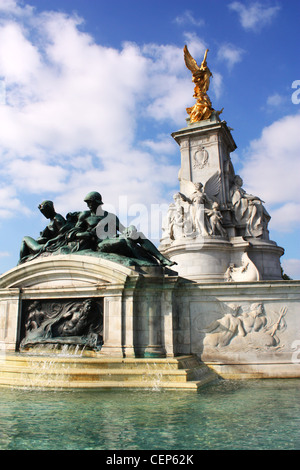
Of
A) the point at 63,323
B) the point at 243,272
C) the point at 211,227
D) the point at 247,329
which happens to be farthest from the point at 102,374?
the point at 211,227

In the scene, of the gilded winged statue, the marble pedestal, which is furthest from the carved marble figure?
the gilded winged statue

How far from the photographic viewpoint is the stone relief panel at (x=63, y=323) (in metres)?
9.63

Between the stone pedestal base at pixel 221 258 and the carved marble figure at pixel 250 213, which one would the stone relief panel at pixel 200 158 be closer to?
the carved marble figure at pixel 250 213

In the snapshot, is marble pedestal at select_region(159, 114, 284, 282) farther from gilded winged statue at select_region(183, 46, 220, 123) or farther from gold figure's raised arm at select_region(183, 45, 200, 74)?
gold figure's raised arm at select_region(183, 45, 200, 74)

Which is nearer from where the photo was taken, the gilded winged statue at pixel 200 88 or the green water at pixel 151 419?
the green water at pixel 151 419

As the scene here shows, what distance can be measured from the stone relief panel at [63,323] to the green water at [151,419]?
198 centimetres

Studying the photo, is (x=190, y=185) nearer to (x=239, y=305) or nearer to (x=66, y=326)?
(x=239, y=305)

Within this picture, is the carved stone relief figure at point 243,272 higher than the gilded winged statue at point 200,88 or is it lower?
lower

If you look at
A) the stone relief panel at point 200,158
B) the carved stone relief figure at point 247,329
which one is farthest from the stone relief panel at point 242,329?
the stone relief panel at point 200,158

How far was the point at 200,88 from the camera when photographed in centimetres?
2053

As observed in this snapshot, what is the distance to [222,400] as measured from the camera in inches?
273

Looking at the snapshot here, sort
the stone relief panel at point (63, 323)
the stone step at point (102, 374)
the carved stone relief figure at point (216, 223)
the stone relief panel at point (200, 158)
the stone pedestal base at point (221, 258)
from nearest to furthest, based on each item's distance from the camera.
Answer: the stone step at point (102, 374), the stone relief panel at point (63, 323), the stone pedestal base at point (221, 258), the carved stone relief figure at point (216, 223), the stone relief panel at point (200, 158)

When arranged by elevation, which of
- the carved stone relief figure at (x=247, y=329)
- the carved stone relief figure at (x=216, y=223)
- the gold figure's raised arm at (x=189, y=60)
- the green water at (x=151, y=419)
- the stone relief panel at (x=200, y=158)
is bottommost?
the green water at (x=151, y=419)

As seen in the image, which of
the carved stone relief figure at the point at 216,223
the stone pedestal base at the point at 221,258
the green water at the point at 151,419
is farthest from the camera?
the carved stone relief figure at the point at 216,223
